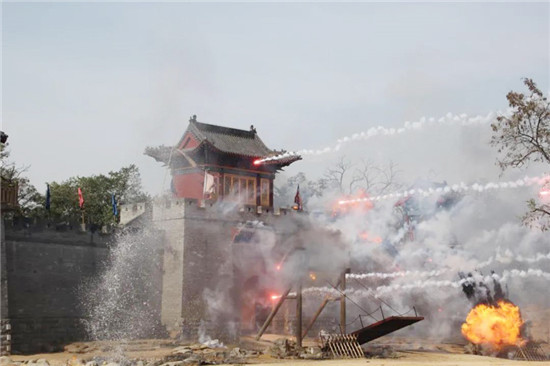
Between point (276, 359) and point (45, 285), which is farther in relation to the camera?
point (45, 285)

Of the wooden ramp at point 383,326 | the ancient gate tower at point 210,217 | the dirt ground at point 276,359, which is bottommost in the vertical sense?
the dirt ground at point 276,359

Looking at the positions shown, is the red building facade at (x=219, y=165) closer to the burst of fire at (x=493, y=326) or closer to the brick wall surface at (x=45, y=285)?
the brick wall surface at (x=45, y=285)

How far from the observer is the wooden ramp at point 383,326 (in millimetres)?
27789

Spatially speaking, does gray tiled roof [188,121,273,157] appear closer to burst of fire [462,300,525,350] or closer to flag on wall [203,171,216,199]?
flag on wall [203,171,216,199]

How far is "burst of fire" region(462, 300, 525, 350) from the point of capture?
33250 millimetres

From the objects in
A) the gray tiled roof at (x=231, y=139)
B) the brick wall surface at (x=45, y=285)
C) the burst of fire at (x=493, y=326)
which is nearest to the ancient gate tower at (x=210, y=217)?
the gray tiled roof at (x=231, y=139)

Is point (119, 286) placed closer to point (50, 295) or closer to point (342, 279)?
point (50, 295)

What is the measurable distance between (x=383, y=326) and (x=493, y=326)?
7.52 metres

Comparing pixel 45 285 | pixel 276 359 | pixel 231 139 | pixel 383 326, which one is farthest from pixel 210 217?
pixel 383 326

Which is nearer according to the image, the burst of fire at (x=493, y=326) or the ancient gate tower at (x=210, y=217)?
the burst of fire at (x=493, y=326)

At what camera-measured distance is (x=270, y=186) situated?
1646 inches

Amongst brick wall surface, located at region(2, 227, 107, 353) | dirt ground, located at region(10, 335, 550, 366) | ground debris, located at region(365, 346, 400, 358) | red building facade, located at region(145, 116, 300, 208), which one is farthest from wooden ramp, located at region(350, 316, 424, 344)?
brick wall surface, located at region(2, 227, 107, 353)

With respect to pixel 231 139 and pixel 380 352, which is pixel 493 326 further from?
pixel 231 139

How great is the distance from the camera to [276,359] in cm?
2841
